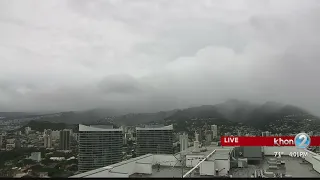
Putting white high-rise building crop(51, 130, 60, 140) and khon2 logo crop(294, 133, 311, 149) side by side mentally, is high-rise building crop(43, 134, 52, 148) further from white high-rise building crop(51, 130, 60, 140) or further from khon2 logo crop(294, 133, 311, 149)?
khon2 logo crop(294, 133, 311, 149)

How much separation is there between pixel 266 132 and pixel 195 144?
384 cm

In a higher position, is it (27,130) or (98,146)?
(27,130)

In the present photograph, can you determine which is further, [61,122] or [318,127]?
[61,122]

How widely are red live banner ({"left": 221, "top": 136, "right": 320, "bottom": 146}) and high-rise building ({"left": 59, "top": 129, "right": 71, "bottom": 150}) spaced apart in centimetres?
769

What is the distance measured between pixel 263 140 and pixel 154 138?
6.94 meters

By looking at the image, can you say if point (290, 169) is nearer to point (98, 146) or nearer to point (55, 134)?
point (98, 146)

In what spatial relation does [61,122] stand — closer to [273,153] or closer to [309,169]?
[273,153]

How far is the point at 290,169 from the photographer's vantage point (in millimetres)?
10477

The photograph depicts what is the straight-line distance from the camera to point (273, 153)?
42.4ft

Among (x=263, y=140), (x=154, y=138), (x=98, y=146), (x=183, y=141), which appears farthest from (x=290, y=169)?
(x=98, y=146)

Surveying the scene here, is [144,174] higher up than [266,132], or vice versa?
[266,132]

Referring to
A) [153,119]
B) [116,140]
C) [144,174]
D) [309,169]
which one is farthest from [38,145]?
[309,169]

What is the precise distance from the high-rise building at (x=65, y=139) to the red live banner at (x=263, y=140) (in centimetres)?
769

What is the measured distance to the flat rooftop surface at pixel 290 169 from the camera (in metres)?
9.79
